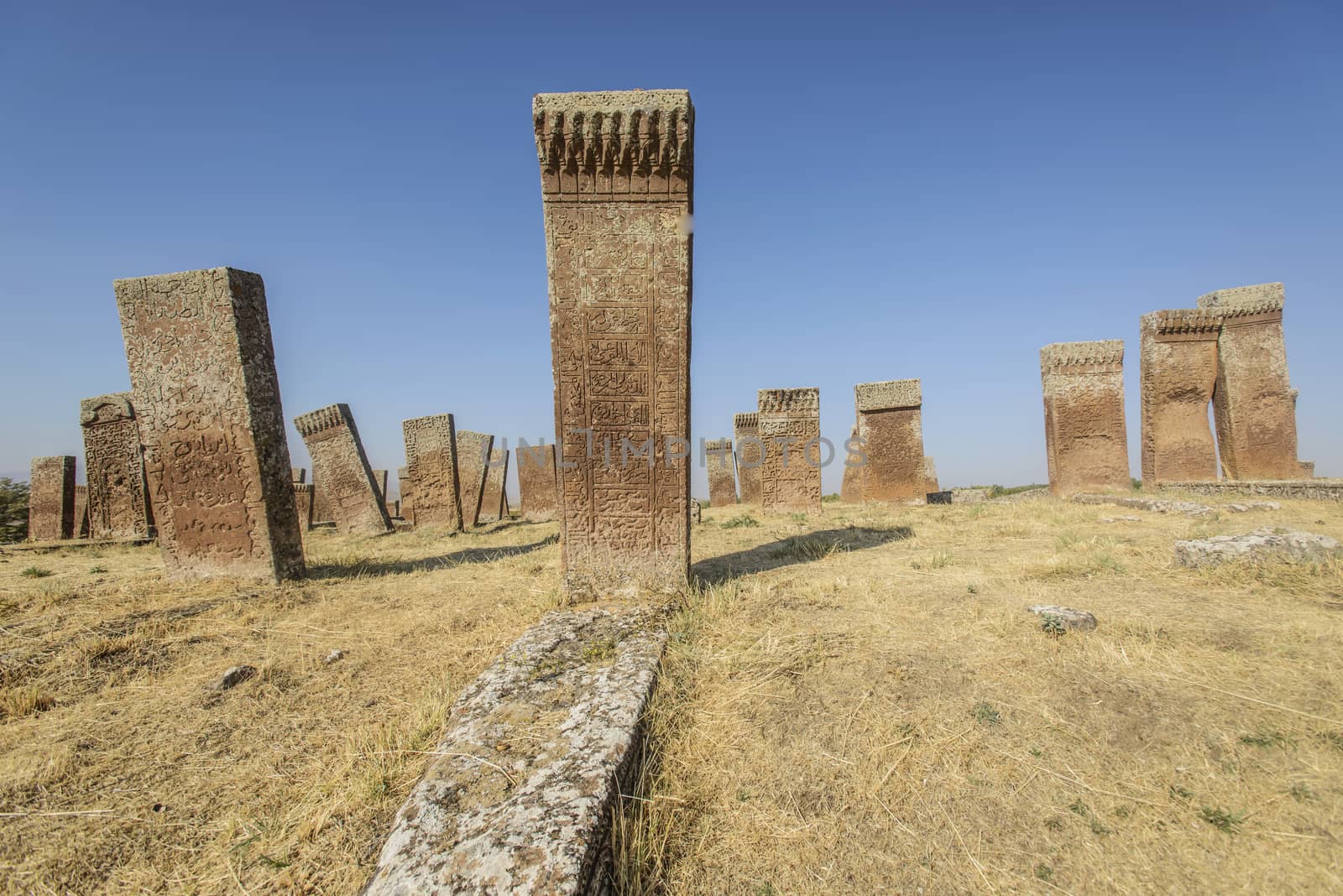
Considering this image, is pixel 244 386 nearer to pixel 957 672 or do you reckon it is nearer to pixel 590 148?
pixel 590 148

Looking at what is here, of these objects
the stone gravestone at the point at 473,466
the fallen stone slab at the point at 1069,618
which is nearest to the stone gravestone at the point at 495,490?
the stone gravestone at the point at 473,466

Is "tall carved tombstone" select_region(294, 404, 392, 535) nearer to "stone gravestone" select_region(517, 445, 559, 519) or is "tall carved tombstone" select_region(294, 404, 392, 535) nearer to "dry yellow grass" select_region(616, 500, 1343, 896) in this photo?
"stone gravestone" select_region(517, 445, 559, 519)

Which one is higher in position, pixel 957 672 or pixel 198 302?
pixel 198 302

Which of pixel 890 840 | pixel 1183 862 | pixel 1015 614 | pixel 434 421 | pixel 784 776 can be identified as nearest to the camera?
pixel 1183 862

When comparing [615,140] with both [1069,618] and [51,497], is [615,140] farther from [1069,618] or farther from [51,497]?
[51,497]

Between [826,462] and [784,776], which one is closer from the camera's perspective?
[784,776]

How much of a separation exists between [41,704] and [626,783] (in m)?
3.02

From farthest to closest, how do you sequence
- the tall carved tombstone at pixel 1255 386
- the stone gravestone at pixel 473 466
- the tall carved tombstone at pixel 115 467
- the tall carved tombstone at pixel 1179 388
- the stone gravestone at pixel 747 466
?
1. the stone gravestone at pixel 747 466
2. the stone gravestone at pixel 473 466
3. the tall carved tombstone at pixel 1179 388
4. the tall carved tombstone at pixel 1255 386
5. the tall carved tombstone at pixel 115 467

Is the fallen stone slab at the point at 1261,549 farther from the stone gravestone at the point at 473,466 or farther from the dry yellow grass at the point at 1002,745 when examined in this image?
the stone gravestone at the point at 473,466

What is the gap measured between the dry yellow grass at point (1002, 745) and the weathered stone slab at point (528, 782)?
0.18 m

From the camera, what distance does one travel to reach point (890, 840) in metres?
1.91

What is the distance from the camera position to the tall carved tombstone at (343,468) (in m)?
10.1

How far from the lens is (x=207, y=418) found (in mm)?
5172

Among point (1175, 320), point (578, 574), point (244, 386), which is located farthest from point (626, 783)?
point (1175, 320)
